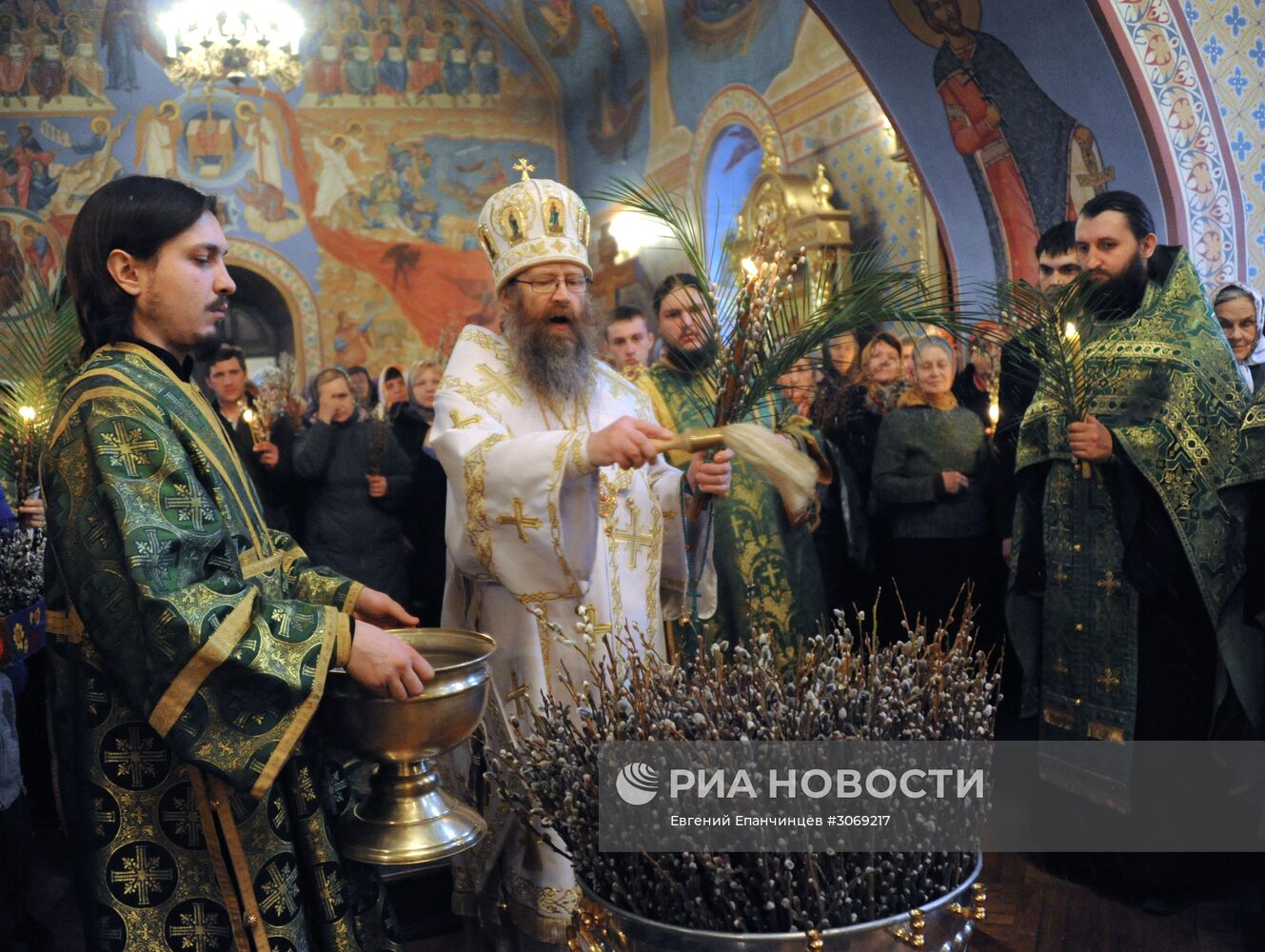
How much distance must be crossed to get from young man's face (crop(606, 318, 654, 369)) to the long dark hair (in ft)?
7.85

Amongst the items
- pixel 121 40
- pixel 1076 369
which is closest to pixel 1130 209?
pixel 1076 369

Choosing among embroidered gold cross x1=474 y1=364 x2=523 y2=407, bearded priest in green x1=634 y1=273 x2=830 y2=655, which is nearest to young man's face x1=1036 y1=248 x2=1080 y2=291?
bearded priest in green x1=634 y1=273 x2=830 y2=655

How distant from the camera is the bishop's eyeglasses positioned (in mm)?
2951

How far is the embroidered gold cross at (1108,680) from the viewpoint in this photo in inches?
146

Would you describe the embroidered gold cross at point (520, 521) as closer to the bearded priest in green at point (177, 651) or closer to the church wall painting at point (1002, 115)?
the bearded priest in green at point (177, 651)

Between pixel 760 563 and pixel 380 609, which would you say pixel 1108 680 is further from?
pixel 380 609

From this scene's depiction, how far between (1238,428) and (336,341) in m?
12.8

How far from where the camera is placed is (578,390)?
3.03 metres

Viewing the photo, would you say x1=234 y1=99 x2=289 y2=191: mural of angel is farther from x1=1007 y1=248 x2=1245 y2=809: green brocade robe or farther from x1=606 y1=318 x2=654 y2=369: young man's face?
x1=1007 y1=248 x2=1245 y2=809: green brocade robe

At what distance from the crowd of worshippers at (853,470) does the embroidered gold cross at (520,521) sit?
4.36ft

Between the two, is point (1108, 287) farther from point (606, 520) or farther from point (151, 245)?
point (151, 245)

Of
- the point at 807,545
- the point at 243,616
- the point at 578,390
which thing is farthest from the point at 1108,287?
the point at 243,616

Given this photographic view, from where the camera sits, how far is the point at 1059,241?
431 centimetres

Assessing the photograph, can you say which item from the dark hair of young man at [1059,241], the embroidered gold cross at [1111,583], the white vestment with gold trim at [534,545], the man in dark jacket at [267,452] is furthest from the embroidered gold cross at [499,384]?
the man in dark jacket at [267,452]
